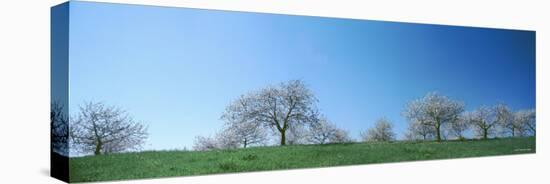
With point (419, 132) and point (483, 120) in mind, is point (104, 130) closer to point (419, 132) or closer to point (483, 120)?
point (419, 132)

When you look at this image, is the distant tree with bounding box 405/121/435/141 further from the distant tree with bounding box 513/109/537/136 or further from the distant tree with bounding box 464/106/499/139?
the distant tree with bounding box 513/109/537/136

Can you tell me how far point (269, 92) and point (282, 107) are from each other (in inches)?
17.7

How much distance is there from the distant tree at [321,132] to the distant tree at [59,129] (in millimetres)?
4150

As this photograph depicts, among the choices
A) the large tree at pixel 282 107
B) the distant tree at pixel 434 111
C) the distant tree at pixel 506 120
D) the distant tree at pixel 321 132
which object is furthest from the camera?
the distant tree at pixel 506 120

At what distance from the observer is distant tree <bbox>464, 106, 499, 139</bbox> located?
13906 millimetres

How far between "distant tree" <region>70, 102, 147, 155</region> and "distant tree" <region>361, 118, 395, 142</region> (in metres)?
4.16

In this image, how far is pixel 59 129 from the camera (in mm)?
10359

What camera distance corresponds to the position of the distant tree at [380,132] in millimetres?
12617

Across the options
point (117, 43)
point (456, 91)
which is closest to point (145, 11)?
point (117, 43)

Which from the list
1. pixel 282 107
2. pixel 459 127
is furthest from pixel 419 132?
pixel 282 107

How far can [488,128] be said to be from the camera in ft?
46.3

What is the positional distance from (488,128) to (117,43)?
7778 millimetres

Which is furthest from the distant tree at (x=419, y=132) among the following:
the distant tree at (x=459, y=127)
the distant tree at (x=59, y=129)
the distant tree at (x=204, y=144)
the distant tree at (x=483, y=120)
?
the distant tree at (x=59, y=129)

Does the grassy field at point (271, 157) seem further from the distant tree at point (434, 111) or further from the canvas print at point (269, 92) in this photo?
the distant tree at point (434, 111)
